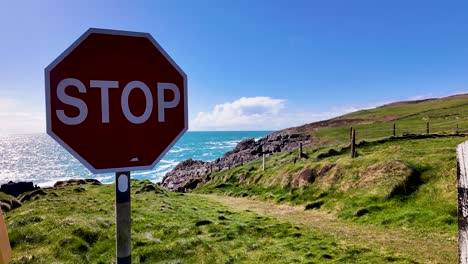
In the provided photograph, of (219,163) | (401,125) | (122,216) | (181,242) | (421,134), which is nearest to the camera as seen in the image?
(122,216)

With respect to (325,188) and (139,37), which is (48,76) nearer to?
(139,37)

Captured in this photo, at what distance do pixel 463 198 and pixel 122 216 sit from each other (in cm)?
194

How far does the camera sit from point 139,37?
2.06 meters

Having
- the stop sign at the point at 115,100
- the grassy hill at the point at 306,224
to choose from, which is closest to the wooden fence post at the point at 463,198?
the stop sign at the point at 115,100

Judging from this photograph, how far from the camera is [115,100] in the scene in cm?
189

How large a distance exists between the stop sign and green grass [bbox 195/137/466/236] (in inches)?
453

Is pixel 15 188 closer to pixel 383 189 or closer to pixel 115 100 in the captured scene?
pixel 383 189

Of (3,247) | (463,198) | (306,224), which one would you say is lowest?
(306,224)

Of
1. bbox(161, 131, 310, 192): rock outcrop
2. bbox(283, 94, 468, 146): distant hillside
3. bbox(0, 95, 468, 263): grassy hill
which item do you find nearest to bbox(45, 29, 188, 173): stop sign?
bbox(0, 95, 468, 263): grassy hill

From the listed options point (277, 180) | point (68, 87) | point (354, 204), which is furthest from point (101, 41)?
point (277, 180)

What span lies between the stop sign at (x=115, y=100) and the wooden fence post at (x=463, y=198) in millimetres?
1659

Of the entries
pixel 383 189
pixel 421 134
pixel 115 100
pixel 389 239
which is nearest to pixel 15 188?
pixel 383 189

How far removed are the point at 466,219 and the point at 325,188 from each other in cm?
1593

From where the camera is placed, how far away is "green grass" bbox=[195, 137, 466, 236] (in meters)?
11.6
